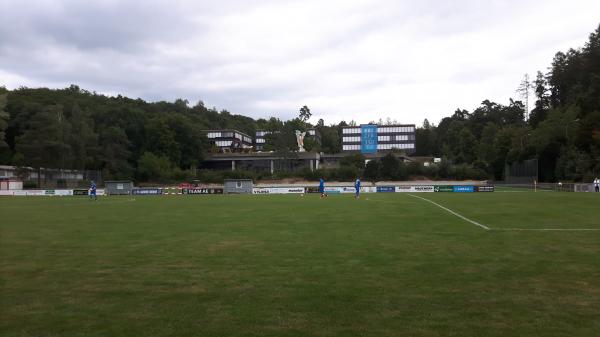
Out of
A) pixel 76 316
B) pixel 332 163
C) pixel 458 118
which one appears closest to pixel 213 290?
pixel 76 316

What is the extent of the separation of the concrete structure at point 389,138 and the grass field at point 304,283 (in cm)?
12475

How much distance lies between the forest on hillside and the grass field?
60.4 m

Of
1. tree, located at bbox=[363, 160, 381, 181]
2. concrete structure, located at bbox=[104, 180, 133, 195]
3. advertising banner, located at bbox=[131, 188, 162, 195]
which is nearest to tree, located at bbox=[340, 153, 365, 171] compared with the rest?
tree, located at bbox=[363, 160, 381, 181]

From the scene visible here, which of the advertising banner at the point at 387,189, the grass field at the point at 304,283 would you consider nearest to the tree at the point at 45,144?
the advertising banner at the point at 387,189

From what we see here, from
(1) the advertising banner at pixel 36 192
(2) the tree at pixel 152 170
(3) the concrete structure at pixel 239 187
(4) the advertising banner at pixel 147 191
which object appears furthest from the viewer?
(2) the tree at pixel 152 170

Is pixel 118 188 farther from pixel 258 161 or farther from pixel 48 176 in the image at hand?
pixel 258 161

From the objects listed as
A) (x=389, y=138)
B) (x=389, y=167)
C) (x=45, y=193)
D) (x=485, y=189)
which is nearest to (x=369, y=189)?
(x=485, y=189)

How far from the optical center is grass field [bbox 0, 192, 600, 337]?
21.6 feet

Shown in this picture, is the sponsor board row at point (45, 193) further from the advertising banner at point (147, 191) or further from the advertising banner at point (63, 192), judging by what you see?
the advertising banner at point (147, 191)

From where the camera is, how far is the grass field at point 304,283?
660 centimetres

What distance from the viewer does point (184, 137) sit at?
4274 inches

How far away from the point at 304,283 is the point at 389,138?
5337 inches

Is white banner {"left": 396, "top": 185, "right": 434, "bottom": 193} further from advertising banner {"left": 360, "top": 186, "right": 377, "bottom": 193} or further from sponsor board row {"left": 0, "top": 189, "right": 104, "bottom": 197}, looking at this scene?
sponsor board row {"left": 0, "top": 189, "right": 104, "bottom": 197}

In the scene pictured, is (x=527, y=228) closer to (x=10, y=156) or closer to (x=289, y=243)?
(x=289, y=243)
